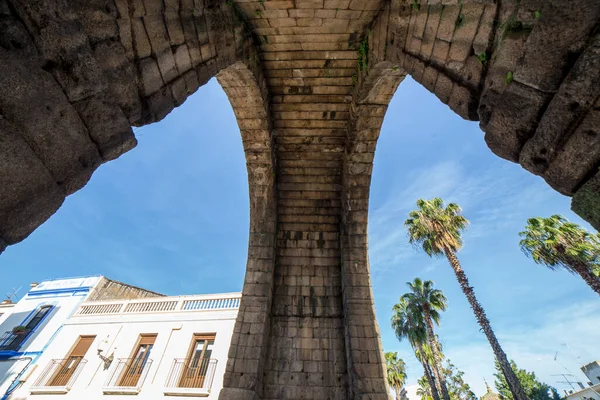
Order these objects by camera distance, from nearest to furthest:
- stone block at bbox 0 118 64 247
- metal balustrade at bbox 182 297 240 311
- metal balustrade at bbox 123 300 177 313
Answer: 1. stone block at bbox 0 118 64 247
2. metal balustrade at bbox 182 297 240 311
3. metal balustrade at bbox 123 300 177 313

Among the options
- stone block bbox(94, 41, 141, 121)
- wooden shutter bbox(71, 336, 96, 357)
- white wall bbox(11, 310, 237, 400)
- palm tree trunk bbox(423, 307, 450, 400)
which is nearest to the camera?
stone block bbox(94, 41, 141, 121)

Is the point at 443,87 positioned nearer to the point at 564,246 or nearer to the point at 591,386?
the point at 564,246

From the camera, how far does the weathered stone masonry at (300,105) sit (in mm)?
1487

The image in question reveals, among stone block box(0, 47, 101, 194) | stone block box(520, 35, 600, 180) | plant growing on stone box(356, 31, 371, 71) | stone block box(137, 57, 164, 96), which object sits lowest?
stone block box(0, 47, 101, 194)

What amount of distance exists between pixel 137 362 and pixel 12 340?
24.6 ft

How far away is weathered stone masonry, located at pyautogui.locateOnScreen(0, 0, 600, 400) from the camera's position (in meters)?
1.49

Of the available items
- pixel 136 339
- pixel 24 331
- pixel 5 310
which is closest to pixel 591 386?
pixel 136 339

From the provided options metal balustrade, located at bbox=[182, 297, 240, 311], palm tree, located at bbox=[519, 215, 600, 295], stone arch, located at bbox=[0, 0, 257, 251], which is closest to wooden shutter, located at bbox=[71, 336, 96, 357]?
metal balustrade, located at bbox=[182, 297, 240, 311]

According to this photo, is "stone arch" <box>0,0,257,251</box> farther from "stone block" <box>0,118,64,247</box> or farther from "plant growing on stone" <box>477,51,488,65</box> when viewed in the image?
"plant growing on stone" <box>477,51,488,65</box>

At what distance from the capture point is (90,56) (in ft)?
5.85

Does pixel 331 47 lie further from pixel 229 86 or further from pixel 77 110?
pixel 77 110

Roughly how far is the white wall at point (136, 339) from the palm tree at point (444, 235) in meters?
9.93

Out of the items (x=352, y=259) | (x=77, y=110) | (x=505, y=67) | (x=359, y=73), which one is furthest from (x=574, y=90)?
(x=352, y=259)

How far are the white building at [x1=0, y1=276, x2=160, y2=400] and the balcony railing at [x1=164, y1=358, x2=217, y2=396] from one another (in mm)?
7033
